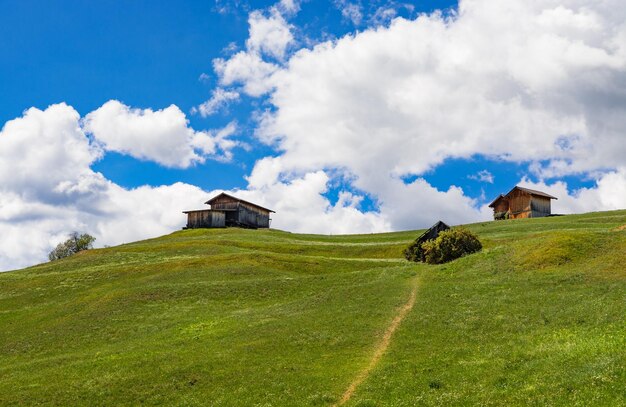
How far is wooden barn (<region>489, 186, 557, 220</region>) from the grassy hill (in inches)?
3200

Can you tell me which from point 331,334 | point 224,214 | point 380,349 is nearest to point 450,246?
point 331,334

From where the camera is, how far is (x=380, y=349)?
117 ft

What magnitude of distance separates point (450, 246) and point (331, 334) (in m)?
34.7

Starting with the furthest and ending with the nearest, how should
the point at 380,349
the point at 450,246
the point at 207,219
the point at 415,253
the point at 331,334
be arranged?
the point at 207,219
the point at 415,253
the point at 450,246
the point at 331,334
the point at 380,349

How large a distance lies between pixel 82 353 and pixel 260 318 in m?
14.3

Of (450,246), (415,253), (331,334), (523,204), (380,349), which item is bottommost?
(380,349)

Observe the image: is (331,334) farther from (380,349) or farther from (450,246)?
(450,246)

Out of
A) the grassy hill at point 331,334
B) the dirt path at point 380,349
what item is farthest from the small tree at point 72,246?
the dirt path at point 380,349

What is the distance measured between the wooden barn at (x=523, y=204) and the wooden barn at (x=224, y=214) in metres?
67.3

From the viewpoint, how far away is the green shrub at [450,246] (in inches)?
2773

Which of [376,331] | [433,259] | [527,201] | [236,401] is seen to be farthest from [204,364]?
[527,201]

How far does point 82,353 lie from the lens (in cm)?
4334

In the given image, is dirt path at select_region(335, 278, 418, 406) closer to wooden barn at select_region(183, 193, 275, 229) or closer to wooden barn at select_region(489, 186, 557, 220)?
wooden barn at select_region(489, 186, 557, 220)

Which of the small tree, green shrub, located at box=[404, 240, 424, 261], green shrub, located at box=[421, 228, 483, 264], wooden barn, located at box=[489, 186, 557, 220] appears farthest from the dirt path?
the small tree
